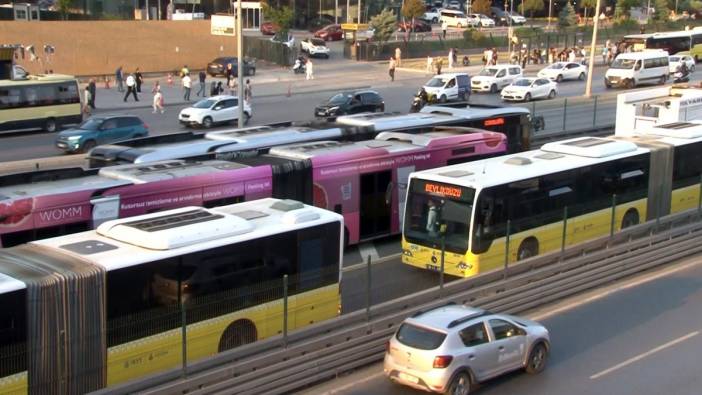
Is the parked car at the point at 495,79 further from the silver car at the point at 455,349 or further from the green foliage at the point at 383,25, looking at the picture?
the silver car at the point at 455,349

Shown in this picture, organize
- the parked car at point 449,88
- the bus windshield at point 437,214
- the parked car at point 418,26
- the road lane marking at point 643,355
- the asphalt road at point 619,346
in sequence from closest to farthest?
the asphalt road at point 619,346 < the road lane marking at point 643,355 < the bus windshield at point 437,214 < the parked car at point 449,88 < the parked car at point 418,26

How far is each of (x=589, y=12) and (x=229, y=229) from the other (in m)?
104

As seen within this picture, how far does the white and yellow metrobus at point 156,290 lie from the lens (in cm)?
1159

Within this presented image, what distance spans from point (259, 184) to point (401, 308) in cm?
536

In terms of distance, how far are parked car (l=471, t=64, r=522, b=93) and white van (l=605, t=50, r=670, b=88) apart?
5.83 metres

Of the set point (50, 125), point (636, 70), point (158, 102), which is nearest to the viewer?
point (50, 125)

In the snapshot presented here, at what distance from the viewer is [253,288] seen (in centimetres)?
1413

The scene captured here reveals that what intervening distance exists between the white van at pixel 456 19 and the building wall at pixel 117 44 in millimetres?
34012

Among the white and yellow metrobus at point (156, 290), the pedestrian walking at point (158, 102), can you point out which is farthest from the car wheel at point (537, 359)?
the pedestrian walking at point (158, 102)

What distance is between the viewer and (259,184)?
64.1 feet

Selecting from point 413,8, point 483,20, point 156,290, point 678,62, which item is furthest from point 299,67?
point 156,290

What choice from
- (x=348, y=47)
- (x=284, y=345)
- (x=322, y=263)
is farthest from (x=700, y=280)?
(x=348, y=47)

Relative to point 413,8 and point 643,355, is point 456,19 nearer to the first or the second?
point 413,8

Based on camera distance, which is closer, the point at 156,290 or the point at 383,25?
the point at 156,290
